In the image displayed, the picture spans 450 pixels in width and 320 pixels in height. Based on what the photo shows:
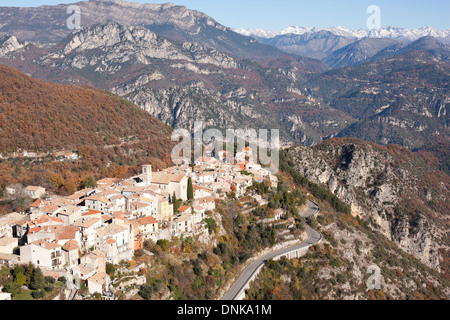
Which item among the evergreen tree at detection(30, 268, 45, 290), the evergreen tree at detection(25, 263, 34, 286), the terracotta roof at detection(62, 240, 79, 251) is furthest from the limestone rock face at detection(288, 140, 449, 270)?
the evergreen tree at detection(25, 263, 34, 286)

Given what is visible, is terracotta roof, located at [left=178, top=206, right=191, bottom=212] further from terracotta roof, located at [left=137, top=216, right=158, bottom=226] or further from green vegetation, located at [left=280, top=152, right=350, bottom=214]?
green vegetation, located at [left=280, top=152, right=350, bottom=214]

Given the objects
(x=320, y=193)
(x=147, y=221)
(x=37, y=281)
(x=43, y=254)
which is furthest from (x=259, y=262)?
(x=320, y=193)

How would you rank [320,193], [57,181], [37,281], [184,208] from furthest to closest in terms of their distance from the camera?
[320,193] < [57,181] < [184,208] < [37,281]

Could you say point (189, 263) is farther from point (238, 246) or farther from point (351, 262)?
point (351, 262)

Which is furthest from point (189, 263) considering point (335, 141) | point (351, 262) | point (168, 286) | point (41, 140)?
point (335, 141)

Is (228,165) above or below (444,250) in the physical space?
above

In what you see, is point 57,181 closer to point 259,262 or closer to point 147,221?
point 147,221

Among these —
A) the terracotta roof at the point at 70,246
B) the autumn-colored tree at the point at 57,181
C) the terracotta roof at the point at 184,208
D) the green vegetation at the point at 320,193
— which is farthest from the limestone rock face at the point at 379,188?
the terracotta roof at the point at 70,246
